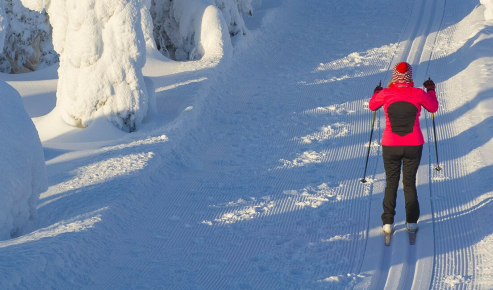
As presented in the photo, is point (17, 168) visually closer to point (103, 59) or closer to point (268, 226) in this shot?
point (268, 226)

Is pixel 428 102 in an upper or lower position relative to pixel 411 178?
upper

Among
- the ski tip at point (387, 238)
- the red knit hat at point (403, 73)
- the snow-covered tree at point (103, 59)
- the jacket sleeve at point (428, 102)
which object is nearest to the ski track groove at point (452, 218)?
the ski tip at point (387, 238)

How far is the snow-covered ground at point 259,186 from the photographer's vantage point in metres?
6.30

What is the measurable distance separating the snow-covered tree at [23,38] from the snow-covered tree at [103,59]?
6.15 m

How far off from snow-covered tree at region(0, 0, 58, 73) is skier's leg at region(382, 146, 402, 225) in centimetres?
1271

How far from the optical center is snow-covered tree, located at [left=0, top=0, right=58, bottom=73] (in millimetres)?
16500

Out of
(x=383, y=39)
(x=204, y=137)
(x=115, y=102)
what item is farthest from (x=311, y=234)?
(x=383, y=39)

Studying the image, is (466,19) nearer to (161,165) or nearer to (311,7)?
(311,7)

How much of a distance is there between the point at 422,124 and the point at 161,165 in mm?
4456

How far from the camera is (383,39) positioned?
16391 mm

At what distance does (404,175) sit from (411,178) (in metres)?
0.08

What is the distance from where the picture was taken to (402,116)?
21.5 feet

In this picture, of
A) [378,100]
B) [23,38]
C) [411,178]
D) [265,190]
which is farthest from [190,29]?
[411,178]

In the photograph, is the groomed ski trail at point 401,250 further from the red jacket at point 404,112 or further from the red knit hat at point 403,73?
the red knit hat at point 403,73
